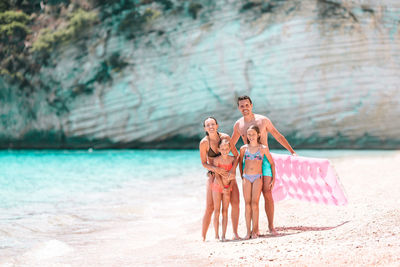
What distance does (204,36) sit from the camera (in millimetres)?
20516

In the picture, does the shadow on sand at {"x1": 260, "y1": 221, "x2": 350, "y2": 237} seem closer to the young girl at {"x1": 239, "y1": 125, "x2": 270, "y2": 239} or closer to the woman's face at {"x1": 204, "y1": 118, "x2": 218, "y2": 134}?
the young girl at {"x1": 239, "y1": 125, "x2": 270, "y2": 239}

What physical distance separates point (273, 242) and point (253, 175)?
0.75 m

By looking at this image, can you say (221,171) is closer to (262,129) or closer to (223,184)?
(223,184)

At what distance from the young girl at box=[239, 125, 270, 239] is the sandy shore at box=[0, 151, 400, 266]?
0.22 metres

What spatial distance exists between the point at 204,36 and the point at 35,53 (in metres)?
8.12

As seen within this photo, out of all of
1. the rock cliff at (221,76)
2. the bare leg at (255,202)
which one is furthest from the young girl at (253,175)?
the rock cliff at (221,76)

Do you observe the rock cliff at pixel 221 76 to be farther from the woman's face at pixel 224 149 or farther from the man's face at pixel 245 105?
the woman's face at pixel 224 149

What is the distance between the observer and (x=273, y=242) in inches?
A: 170

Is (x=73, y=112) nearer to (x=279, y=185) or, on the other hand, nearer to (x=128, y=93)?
(x=128, y=93)

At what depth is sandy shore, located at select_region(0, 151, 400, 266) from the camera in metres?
3.65

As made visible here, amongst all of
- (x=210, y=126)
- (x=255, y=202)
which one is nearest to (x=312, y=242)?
(x=255, y=202)

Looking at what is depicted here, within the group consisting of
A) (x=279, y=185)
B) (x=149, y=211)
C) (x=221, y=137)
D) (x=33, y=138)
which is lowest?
(x=33, y=138)

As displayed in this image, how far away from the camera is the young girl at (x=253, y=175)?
4785mm

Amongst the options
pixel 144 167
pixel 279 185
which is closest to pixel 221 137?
pixel 279 185
